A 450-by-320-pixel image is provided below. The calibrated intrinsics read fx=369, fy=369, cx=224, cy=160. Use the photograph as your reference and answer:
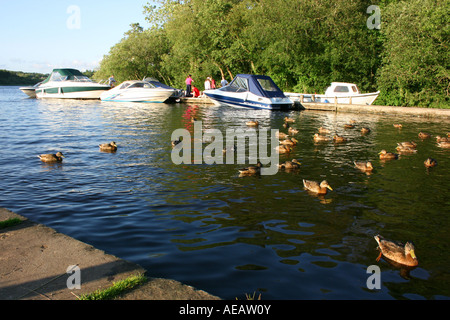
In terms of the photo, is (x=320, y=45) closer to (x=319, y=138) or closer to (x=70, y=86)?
(x=319, y=138)

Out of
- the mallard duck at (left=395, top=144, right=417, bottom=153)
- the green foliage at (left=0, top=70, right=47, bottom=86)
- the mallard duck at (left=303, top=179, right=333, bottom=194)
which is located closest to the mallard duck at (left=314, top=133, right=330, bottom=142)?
the mallard duck at (left=395, top=144, right=417, bottom=153)

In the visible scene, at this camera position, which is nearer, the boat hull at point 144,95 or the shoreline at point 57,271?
the shoreline at point 57,271

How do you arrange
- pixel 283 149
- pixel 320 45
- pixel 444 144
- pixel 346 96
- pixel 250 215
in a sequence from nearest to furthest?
pixel 250 215 < pixel 283 149 < pixel 444 144 < pixel 346 96 < pixel 320 45

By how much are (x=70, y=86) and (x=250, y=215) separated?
4179 centimetres

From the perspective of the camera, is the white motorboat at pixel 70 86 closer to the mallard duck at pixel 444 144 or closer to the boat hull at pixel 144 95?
the boat hull at pixel 144 95

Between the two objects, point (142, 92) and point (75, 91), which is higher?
point (75, 91)

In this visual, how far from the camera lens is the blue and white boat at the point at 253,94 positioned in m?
28.7

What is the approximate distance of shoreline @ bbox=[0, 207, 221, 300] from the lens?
4.05 metres

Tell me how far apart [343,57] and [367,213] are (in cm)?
2722

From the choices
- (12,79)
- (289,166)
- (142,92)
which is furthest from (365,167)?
(12,79)

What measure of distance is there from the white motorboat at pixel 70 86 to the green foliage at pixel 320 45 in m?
10.8

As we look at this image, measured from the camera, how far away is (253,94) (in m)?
29.6

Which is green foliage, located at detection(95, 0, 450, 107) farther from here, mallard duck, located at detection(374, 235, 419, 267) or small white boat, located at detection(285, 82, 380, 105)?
mallard duck, located at detection(374, 235, 419, 267)

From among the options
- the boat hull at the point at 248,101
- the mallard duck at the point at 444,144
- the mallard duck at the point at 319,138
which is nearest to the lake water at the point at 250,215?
the mallard duck at the point at 444,144
